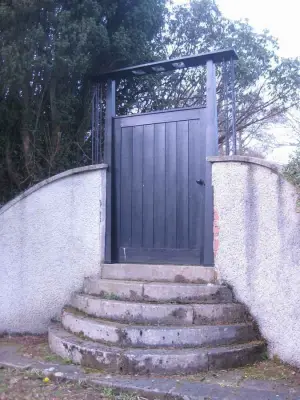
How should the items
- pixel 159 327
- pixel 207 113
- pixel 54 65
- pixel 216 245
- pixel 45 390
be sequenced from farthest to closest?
pixel 54 65, pixel 207 113, pixel 216 245, pixel 159 327, pixel 45 390

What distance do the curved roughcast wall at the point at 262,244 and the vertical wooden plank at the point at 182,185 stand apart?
52 cm

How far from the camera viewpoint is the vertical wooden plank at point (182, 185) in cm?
546

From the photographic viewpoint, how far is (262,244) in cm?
463

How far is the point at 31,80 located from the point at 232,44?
4.22 metres

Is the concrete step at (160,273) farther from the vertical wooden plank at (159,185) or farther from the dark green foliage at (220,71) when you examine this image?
the dark green foliage at (220,71)

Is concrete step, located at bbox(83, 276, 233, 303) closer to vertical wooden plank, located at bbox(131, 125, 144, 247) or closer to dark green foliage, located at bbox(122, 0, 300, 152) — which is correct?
vertical wooden plank, located at bbox(131, 125, 144, 247)

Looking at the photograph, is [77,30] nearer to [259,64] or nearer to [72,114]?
[72,114]

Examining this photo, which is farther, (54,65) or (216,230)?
(54,65)

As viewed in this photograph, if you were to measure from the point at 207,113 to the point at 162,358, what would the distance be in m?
2.85

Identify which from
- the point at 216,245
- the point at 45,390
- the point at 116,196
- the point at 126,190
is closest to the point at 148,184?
the point at 126,190

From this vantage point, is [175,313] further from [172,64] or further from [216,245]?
[172,64]

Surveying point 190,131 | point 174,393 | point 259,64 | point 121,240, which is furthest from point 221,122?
point 174,393

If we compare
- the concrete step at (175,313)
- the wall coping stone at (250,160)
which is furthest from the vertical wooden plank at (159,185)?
the concrete step at (175,313)

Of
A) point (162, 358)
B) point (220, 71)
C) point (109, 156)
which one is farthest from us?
point (220, 71)
